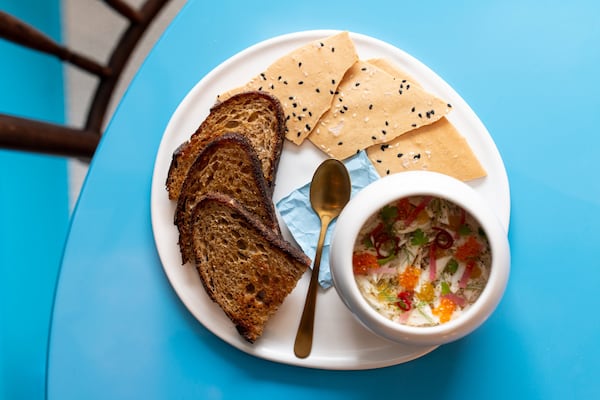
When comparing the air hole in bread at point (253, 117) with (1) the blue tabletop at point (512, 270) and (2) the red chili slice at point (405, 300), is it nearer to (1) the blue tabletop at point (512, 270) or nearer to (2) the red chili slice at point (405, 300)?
(1) the blue tabletop at point (512, 270)

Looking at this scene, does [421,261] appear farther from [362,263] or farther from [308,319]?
[308,319]

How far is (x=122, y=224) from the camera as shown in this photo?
102 cm

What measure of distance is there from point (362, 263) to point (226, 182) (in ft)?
0.91

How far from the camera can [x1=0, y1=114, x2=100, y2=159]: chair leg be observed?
862mm

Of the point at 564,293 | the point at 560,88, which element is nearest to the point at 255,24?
the point at 560,88

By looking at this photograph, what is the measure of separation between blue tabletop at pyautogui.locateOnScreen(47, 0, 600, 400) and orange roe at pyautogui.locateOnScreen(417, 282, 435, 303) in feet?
0.51

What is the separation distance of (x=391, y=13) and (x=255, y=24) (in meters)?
0.23

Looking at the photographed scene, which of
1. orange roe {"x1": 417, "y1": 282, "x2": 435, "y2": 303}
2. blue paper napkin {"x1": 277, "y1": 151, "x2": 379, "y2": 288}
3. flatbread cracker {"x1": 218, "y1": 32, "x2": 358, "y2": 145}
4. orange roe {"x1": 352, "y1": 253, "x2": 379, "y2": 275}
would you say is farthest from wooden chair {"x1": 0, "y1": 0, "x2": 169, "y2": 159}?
orange roe {"x1": 417, "y1": 282, "x2": 435, "y2": 303}

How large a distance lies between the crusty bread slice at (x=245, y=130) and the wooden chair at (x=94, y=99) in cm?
21

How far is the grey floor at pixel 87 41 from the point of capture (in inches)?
68.9

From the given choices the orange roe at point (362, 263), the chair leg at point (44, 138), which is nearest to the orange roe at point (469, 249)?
the orange roe at point (362, 263)

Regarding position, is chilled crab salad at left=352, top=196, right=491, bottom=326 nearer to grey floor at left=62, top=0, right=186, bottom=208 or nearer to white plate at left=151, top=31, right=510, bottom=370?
white plate at left=151, top=31, right=510, bottom=370

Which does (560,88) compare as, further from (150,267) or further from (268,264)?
(150,267)

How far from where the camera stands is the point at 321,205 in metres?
0.99
